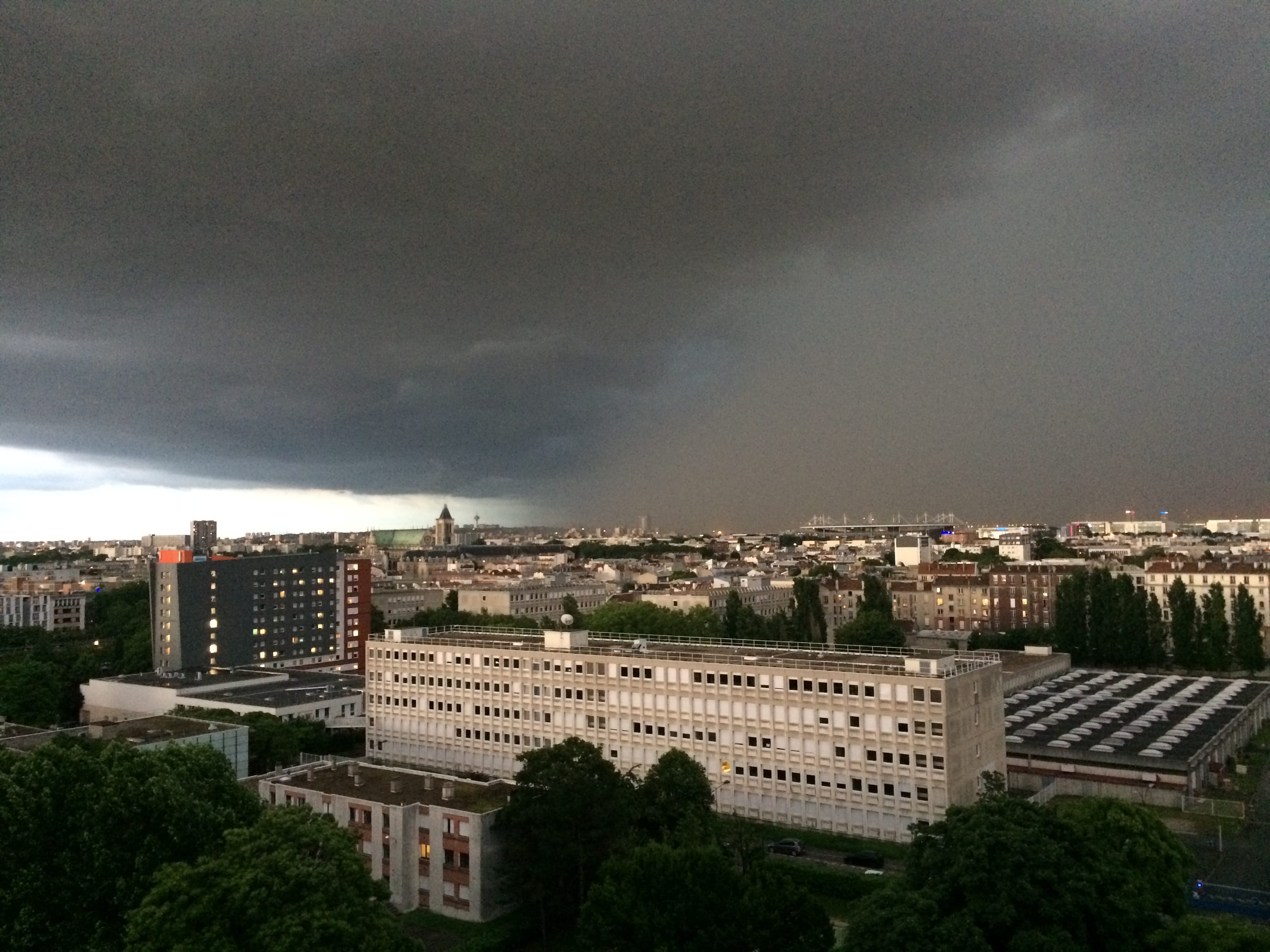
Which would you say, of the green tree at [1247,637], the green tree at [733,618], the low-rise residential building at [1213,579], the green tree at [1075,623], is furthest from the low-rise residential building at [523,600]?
the low-rise residential building at [1213,579]

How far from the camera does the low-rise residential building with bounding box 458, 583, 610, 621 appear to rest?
121 m

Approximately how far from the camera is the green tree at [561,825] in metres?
33.3

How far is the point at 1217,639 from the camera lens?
88250 mm

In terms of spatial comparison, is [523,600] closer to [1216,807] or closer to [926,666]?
[926,666]

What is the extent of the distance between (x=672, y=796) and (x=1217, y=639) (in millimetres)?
75888

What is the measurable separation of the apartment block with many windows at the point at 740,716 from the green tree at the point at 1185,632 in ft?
156

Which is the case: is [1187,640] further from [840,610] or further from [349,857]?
[349,857]

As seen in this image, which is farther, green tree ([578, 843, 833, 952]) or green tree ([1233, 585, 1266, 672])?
green tree ([1233, 585, 1266, 672])

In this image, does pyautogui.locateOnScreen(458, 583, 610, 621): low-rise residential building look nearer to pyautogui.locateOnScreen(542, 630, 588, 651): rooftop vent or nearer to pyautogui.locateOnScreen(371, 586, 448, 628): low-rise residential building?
pyautogui.locateOnScreen(371, 586, 448, 628): low-rise residential building

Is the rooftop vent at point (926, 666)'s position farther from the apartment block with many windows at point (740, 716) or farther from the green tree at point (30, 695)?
the green tree at point (30, 695)

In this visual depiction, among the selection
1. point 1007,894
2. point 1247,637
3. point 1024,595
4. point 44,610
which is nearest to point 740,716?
point 1007,894

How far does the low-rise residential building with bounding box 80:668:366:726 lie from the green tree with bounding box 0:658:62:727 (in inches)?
170

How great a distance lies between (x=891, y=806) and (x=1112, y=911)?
20110mm

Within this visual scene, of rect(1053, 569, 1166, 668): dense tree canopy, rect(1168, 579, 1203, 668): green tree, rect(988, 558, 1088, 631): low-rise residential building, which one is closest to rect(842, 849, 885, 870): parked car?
rect(1053, 569, 1166, 668): dense tree canopy
